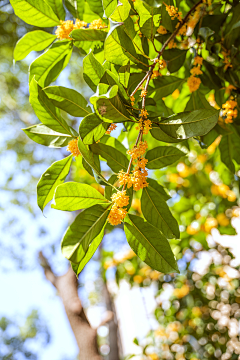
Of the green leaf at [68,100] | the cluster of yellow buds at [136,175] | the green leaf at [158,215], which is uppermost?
the green leaf at [68,100]

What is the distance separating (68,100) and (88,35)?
0.25 meters

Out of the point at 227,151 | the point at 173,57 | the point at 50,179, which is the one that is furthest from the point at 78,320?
the point at 173,57

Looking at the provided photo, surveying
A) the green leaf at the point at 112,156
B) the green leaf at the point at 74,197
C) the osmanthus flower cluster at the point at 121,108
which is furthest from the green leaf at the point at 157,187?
the green leaf at the point at 74,197

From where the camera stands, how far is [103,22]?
1.00 metres

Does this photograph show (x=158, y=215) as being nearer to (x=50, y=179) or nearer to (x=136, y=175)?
(x=136, y=175)

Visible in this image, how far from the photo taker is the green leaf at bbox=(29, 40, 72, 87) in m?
0.99

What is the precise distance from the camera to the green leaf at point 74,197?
72 cm

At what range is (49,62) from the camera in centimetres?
101

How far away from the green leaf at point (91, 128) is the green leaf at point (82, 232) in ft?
0.64

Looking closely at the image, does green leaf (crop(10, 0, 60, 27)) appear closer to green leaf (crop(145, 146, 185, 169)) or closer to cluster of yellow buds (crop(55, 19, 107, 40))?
cluster of yellow buds (crop(55, 19, 107, 40))

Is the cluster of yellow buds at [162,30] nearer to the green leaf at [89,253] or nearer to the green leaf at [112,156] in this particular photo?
the green leaf at [112,156]

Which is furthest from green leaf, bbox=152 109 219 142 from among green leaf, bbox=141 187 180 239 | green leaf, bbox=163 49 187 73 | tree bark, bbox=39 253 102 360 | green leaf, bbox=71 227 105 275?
tree bark, bbox=39 253 102 360

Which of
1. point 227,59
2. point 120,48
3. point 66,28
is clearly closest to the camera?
point 120,48

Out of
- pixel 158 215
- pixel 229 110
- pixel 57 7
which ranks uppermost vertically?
pixel 57 7
